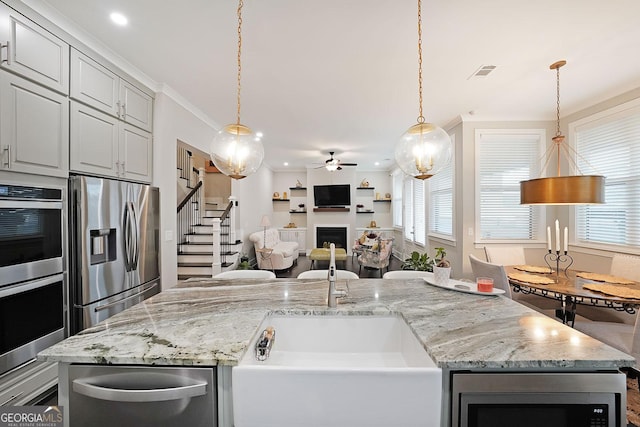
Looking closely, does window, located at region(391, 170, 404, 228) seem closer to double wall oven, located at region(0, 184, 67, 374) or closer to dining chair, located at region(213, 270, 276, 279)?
dining chair, located at region(213, 270, 276, 279)

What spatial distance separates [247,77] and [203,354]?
8.77ft

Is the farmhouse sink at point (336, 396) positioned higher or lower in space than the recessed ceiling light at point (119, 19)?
lower

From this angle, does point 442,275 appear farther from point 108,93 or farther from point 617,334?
point 108,93

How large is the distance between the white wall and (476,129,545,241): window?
4090mm

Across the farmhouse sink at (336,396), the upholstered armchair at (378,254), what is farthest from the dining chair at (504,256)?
the farmhouse sink at (336,396)

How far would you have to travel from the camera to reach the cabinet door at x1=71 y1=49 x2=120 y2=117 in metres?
2.15

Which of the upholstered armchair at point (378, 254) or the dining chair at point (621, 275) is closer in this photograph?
the dining chair at point (621, 275)

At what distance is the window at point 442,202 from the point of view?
4531 mm

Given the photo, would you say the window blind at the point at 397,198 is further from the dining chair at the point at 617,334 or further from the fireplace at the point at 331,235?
the dining chair at the point at 617,334

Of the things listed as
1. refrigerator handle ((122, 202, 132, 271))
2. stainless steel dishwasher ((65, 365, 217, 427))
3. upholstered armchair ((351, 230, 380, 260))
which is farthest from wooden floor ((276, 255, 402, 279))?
stainless steel dishwasher ((65, 365, 217, 427))

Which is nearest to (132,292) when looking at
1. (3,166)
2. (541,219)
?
(3,166)

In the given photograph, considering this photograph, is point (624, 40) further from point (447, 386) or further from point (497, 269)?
point (447, 386)

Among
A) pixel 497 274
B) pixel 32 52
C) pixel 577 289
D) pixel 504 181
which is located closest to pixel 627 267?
Result: pixel 577 289

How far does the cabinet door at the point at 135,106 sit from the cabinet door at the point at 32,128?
2.05 ft
